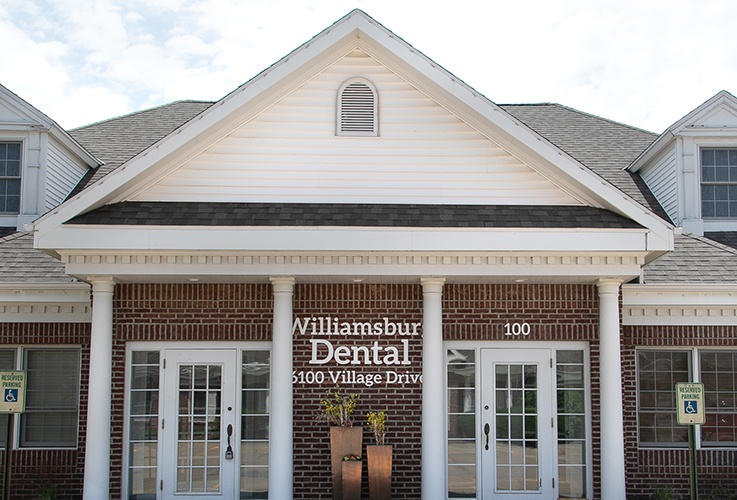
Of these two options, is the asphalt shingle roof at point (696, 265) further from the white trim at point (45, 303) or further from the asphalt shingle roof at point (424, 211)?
the white trim at point (45, 303)

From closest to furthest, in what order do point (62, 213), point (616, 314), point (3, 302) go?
point (62, 213) < point (616, 314) < point (3, 302)

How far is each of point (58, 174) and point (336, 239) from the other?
6894 millimetres

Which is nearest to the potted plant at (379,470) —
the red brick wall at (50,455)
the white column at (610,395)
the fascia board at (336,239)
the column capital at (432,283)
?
the column capital at (432,283)

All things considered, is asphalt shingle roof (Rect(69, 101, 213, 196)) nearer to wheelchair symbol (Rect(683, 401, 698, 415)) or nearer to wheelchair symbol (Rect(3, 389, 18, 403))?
wheelchair symbol (Rect(3, 389, 18, 403))

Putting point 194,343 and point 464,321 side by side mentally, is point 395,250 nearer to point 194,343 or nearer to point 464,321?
point 464,321

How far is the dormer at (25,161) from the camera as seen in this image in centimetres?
1498

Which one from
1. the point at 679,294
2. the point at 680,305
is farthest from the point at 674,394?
the point at 679,294

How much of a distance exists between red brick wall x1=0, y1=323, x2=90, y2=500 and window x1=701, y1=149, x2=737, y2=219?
11089 millimetres

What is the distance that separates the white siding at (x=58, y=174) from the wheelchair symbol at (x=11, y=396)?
17.1ft

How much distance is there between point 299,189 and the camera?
1227 centimetres

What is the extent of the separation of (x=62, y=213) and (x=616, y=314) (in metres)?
7.84

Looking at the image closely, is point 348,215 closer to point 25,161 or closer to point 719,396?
point 25,161

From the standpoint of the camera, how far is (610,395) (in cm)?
1195

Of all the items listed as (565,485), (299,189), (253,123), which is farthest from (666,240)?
(253,123)
